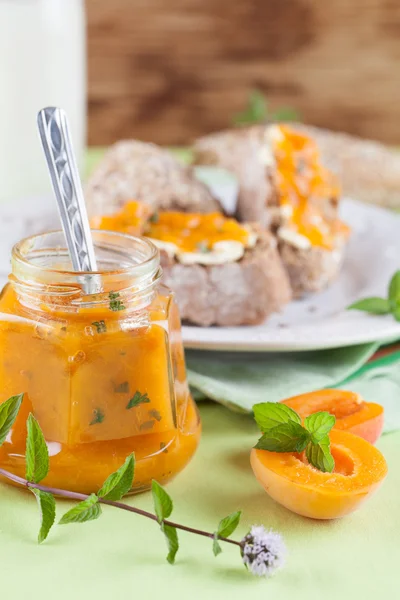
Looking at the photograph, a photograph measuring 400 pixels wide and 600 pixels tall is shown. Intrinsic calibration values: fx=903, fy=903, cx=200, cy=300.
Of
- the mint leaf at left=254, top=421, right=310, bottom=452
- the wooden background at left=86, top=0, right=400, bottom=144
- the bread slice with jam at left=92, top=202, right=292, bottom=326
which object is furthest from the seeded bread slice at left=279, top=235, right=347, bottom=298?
the wooden background at left=86, top=0, right=400, bottom=144

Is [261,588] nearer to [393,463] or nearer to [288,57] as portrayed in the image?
[393,463]

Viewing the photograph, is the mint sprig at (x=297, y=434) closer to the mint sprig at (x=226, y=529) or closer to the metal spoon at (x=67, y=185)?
the mint sprig at (x=226, y=529)

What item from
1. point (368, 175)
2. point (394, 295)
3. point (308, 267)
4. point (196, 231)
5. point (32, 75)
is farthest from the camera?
point (368, 175)

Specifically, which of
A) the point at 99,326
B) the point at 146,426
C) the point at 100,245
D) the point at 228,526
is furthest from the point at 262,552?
the point at 100,245

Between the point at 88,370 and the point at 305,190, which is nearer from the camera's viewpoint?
the point at 88,370

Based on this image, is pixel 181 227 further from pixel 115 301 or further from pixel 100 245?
pixel 115 301

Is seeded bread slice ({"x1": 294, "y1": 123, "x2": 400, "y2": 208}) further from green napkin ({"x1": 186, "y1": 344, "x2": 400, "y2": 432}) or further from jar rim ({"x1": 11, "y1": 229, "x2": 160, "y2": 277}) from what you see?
jar rim ({"x1": 11, "y1": 229, "x2": 160, "y2": 277})
